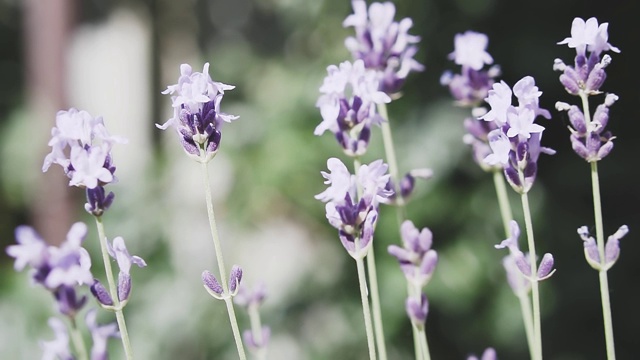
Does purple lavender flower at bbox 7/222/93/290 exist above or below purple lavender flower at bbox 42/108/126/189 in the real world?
below

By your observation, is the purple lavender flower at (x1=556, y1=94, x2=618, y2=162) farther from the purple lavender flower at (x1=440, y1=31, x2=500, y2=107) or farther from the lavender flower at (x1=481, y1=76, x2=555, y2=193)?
the purple lavender flower at (x1=440, y1=31, x2=500, y2=107)

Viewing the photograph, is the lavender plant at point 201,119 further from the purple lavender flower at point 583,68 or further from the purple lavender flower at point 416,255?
the purple lavender flower at point 583,68

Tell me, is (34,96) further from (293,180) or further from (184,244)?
(293,180)

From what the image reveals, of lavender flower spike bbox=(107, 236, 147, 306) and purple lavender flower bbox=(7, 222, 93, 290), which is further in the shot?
lavender flower spike bbox=(107, 236, 147, 306)

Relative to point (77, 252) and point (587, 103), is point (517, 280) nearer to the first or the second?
point (587, 103)

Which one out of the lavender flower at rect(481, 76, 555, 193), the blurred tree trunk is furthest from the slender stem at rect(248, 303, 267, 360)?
the blurred tree trunk

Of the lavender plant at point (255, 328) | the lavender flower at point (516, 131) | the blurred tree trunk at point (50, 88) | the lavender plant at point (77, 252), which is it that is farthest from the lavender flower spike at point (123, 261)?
the blurred tree trunk at point (50, 88)
